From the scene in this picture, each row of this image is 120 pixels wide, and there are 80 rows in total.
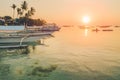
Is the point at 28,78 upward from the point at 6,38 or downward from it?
downward

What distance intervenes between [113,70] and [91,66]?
2814 millimetres

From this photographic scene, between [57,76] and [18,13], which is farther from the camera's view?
[18,13]

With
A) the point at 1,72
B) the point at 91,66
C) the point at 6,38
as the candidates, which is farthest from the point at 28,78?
the point at 6,38

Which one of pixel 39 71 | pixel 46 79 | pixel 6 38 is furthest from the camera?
pixel 6 38

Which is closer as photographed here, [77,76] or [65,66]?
[77,76]

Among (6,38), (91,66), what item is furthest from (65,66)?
(6,38)

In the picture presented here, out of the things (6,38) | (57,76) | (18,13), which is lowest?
(57,76)

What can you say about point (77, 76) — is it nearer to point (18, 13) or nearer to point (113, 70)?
point (113, 70)

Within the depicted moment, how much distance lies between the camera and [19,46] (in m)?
41.3

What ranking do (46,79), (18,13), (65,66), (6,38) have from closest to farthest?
(46,79)
(65,66)
(6,38)
(18,13)

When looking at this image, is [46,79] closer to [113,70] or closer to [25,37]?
[113,70]

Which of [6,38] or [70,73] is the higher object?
[6,38]

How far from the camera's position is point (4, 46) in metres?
40.1

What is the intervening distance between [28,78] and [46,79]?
5.15ft
